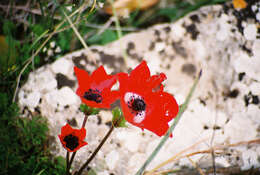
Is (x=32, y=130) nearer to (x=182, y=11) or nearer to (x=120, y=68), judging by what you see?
(x=120, y=68)

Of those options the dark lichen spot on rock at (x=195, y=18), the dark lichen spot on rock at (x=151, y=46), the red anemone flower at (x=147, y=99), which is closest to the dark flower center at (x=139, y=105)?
the red anemone flower at (x=147, y=99)

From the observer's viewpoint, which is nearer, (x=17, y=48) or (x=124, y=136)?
(x=124, y=136)

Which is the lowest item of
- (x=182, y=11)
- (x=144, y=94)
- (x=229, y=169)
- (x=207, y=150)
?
(x=229, y=169)

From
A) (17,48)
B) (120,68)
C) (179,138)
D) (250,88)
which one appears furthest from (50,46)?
(250,88)

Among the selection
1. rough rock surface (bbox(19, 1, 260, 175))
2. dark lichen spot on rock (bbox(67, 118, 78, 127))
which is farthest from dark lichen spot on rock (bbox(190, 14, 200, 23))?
dark lichen spot on rock (bbox(67, 118, 78, 127))

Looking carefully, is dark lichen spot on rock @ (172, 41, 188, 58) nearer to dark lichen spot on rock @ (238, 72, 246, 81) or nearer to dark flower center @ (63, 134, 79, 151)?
dark lichen spot on rock @ (238, 72, 246, 81)

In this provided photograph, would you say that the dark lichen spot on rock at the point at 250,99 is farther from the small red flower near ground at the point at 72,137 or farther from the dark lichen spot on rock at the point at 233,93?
the small red flower near ground at the point at 72,137
